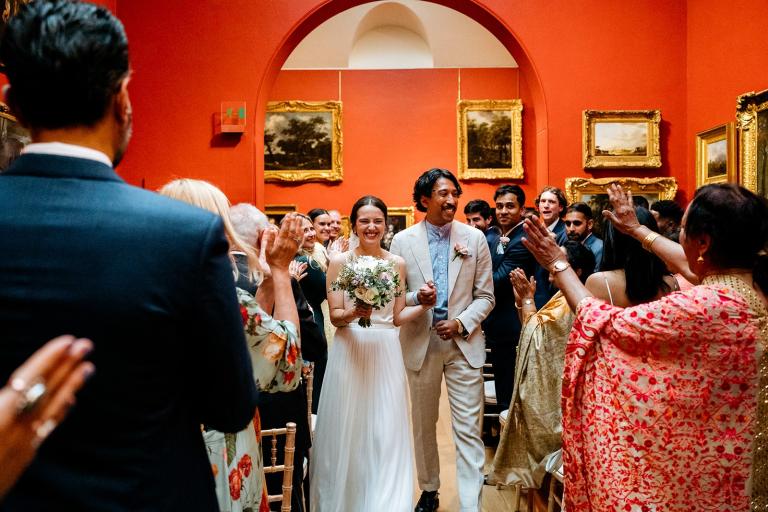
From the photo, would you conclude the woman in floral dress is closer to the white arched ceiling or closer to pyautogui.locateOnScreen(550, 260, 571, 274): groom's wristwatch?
pyautogui.locateOnScreen(550, 260, 571, 274): groom's wristwatch

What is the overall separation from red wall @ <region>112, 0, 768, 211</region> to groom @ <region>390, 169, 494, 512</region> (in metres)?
3.18

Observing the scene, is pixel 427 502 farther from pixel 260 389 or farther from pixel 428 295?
pixel 260 389

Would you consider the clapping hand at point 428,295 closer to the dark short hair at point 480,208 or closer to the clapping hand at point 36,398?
the dark short hair at point 480,208

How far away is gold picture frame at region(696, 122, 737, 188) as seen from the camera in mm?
6375

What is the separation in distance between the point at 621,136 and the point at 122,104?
23.1 feet

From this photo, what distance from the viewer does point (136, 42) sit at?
23.9 ft

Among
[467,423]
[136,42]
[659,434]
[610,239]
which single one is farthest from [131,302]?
[136,42]

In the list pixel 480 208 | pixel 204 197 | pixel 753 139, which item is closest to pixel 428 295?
pixel 204 197

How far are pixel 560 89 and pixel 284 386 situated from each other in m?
6.37

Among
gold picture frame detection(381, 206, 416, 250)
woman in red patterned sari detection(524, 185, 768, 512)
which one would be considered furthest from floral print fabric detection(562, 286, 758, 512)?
gold picture frame detection(381, 206, 416, 250)

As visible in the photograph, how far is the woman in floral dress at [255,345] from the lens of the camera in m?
2.10

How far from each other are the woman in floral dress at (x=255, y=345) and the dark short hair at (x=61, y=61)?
0.96 metres

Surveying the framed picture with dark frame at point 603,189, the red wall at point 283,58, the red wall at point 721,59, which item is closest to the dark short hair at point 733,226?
the red wall at point 721,59

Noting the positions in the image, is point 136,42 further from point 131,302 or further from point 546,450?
point 131,302
